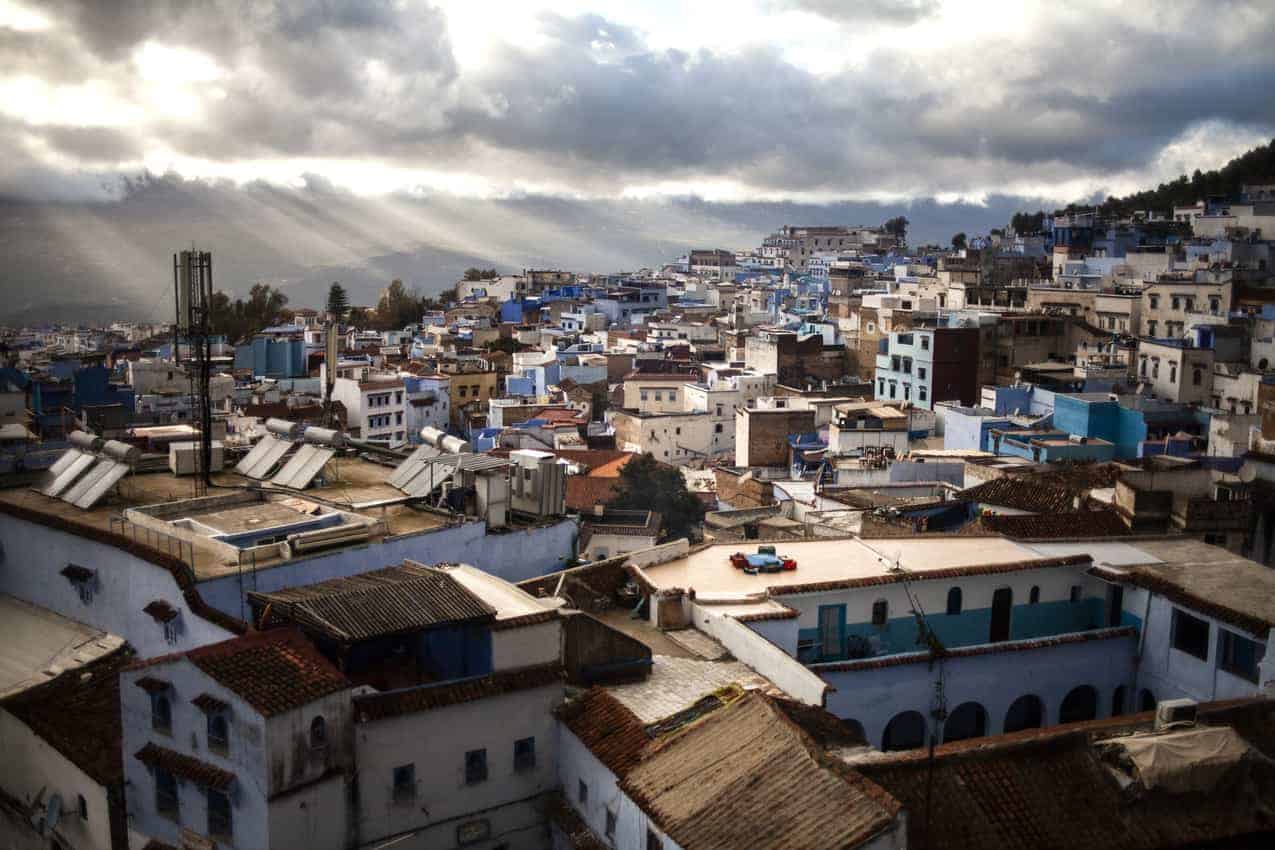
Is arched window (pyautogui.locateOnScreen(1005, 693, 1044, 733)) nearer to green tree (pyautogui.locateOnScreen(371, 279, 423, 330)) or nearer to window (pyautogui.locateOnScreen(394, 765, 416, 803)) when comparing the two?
window (pyautogui.locateOnScreen(394, 765, 416, 803))

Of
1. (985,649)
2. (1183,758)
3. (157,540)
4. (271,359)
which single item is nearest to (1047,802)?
(1183,758)

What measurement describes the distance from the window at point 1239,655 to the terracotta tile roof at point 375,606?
29.2 feet

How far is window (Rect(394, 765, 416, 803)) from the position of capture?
32.7 ft

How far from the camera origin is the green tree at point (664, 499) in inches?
1081

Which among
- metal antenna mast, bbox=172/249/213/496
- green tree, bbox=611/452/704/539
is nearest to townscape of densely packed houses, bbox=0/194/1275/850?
metal antenna mast, bbox=172/249/213/496

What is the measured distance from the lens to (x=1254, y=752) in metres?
10.5

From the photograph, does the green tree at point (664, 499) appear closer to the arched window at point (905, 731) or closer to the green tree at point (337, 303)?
the arched window at point (905, 731)

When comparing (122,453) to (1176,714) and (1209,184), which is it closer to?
(1176,714)

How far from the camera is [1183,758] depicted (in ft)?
33.5

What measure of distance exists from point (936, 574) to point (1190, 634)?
3183 millimetres

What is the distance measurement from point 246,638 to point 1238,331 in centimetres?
3304

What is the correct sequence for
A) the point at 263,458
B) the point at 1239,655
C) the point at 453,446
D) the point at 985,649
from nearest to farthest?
the point at 1239,655, the point at 985,649, the point at 453,446, the point at 263,458

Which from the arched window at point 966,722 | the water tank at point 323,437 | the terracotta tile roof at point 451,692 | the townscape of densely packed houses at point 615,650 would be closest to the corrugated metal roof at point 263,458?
the townscape of densely packed houses at point 615,650

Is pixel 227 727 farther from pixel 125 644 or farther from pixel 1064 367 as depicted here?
pixel 1064 367
